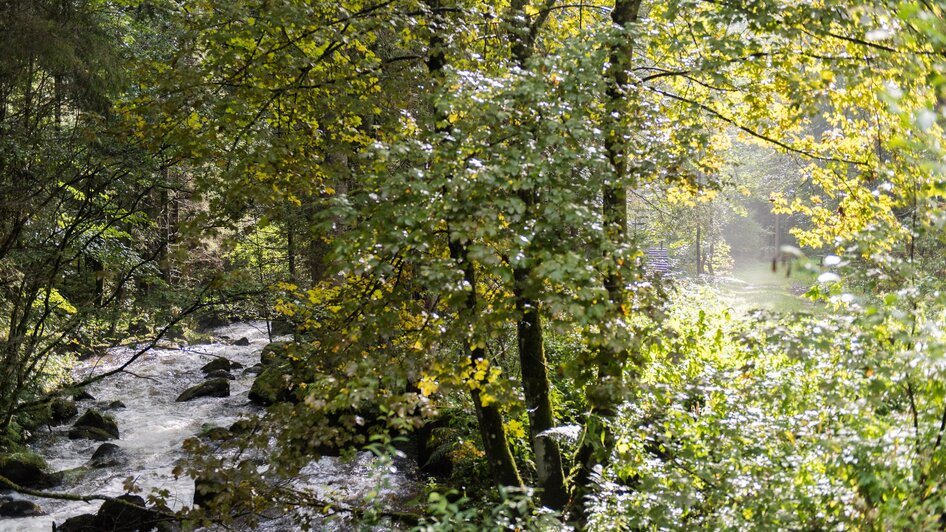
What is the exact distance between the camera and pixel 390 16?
5965 millimetres

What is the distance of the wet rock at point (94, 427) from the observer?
40.9ft

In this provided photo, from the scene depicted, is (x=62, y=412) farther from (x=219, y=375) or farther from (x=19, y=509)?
(x=19, y=509)

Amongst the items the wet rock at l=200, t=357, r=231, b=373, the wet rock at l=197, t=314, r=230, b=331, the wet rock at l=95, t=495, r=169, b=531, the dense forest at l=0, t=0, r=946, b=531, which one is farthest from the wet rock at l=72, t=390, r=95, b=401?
the wet rock at l=197, t=314, r=230, b=331

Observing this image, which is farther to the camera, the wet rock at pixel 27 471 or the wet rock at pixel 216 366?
the wet rock at pixel 216 366

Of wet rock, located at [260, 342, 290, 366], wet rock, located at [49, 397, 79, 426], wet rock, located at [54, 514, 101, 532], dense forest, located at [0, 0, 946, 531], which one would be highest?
dense forest, located at [0, 0, 946, 531]

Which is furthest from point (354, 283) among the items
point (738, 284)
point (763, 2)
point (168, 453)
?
point (738, 284)

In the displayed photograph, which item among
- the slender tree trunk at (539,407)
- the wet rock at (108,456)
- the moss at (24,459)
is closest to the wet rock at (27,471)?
the moss at (24,459)

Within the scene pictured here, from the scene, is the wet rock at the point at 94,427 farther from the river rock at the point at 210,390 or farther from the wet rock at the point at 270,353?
the wet rock at the point at 270,353

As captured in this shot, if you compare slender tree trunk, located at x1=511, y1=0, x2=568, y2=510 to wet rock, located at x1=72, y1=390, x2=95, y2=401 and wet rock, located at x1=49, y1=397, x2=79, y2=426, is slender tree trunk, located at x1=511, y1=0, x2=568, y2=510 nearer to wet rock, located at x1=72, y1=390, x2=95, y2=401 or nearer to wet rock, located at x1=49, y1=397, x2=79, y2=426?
wet rock, located at x1=49, y1=397, x2=79, y2=426

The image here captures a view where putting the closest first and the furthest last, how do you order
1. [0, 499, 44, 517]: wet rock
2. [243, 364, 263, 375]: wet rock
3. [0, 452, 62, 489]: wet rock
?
[0, 499, 44, 517]: wet rock, [0, 452, 62, 489]: wet rock, [243, 364, 263, 375]: wet rock

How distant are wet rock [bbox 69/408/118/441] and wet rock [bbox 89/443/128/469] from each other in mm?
693

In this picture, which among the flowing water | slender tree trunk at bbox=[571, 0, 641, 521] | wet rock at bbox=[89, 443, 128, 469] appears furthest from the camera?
wet rock at bbox=[89, 443, 128, 469]

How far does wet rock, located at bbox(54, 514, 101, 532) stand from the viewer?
8.35 metres

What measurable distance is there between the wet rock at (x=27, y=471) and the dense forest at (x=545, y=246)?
52 mm
